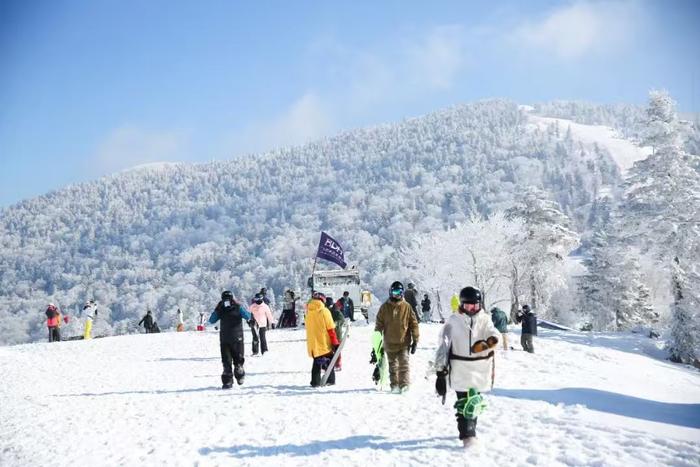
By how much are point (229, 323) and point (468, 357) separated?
646 centimetres

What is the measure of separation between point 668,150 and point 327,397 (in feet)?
84.5

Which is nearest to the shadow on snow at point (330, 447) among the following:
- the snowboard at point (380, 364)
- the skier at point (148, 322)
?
the snowboard at point (380, 364)

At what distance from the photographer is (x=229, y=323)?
450 inches

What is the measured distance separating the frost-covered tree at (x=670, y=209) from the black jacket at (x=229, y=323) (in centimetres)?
2378

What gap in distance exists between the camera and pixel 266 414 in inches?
360

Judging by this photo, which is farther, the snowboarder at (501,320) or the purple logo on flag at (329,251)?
the purple logo on flag at (329,251)

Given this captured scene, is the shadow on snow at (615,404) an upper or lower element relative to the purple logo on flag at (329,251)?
lower

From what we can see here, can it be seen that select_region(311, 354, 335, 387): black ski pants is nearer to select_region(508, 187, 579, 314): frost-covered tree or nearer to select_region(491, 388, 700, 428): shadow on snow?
select_region(491, 388, 700, 428): shadow on snow

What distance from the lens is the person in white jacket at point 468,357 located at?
6.45 metres

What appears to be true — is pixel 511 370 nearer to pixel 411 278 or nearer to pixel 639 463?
pixel 639 463

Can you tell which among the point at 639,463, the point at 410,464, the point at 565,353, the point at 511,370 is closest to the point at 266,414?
the point at 410,464

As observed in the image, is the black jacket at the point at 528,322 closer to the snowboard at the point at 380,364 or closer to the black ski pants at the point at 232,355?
the snowboard at the point at 380,364

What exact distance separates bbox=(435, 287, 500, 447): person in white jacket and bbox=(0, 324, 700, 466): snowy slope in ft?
1.77

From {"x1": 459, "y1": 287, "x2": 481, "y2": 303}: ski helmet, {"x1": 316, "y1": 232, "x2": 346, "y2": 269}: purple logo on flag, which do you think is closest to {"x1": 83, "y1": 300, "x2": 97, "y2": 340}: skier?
{"x1": 316, "y1": 232, "x2": 346, "y2": 269}: purple logo on flag
